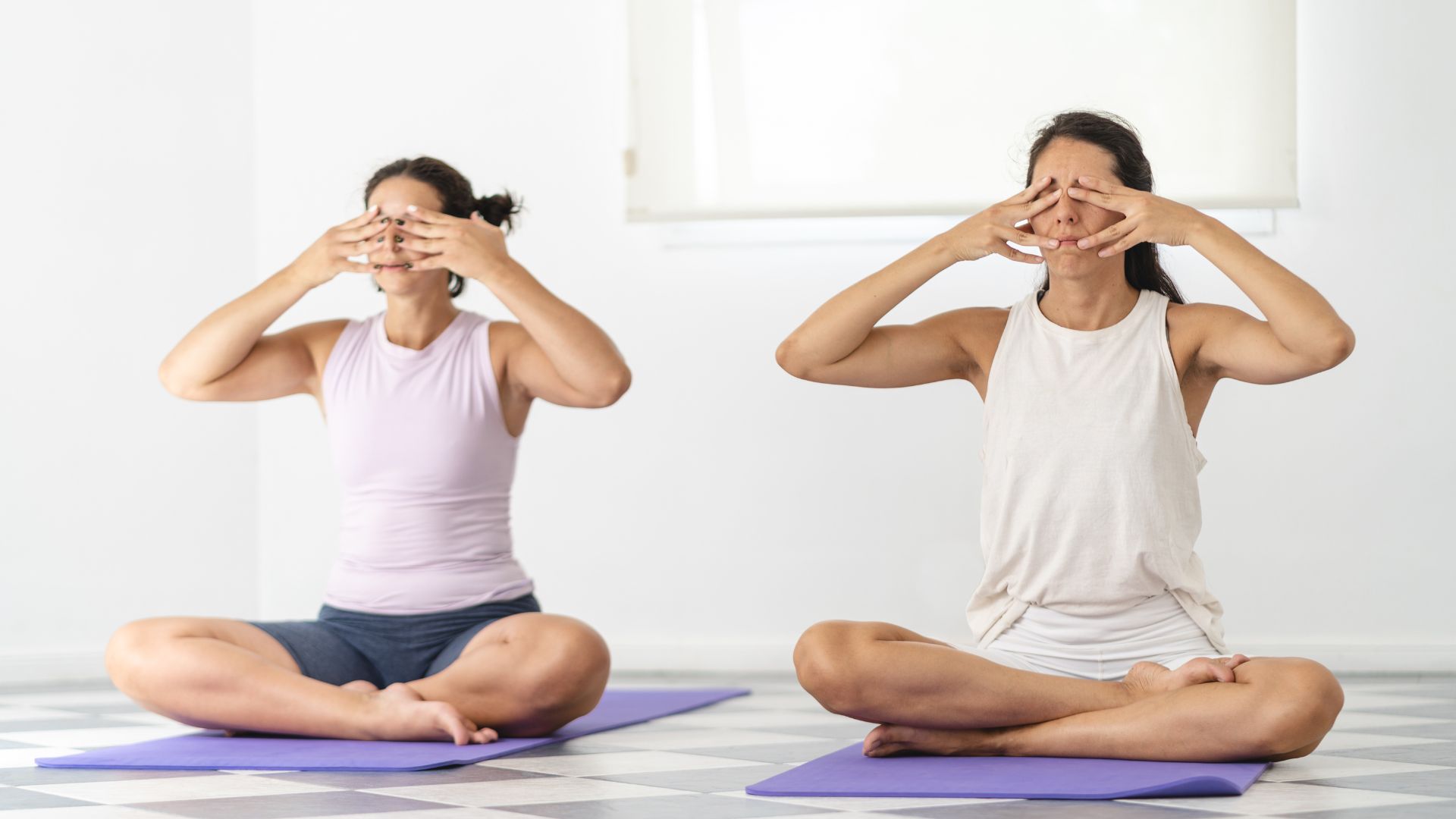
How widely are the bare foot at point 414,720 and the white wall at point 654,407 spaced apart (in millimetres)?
1353

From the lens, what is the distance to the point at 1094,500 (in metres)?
2.10

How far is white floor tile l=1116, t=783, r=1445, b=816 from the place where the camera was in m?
1.68

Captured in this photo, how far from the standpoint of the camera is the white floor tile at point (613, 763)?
82.3 inches

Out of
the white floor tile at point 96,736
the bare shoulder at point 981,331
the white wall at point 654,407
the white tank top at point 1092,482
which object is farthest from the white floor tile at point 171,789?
the white wall at point 654,407

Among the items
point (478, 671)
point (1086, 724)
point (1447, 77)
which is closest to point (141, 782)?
point (478, 671)

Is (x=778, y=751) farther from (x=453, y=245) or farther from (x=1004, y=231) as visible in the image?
(x=453, y=245)

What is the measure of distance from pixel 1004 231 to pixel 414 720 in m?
1.09

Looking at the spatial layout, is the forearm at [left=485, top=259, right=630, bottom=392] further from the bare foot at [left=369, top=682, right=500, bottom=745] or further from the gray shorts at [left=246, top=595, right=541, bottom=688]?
the bare foot at [left=369, top=682, right=500, bottom=745]

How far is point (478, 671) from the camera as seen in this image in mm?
2324

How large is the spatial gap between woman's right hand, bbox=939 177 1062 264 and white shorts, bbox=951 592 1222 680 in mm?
503

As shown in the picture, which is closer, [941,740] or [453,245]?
[941,740]

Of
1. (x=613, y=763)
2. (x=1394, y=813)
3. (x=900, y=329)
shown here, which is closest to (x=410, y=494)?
(x=613, y=763)

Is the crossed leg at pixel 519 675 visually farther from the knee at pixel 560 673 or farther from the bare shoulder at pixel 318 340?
the bare shoulder at pixel 318 340

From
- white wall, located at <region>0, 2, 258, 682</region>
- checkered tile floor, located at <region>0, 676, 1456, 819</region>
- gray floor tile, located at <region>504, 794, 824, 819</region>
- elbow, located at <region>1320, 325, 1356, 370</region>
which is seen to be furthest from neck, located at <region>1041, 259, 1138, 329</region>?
white wall, located at <region>0, 2, 258, 682</region>
